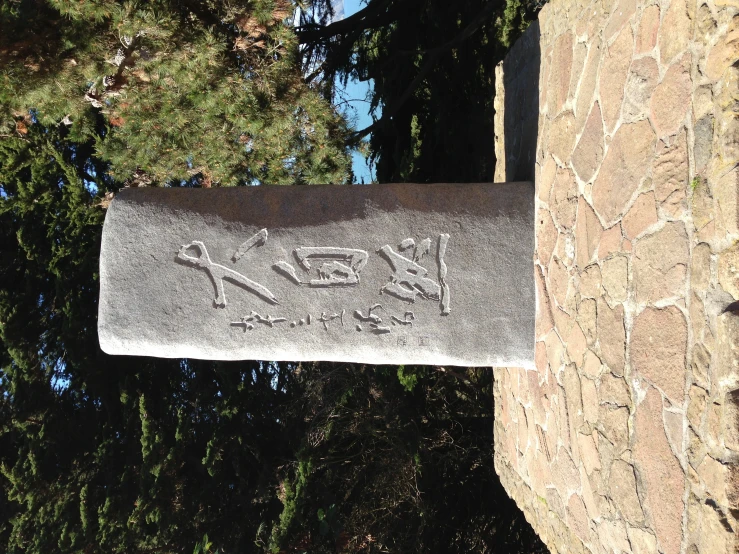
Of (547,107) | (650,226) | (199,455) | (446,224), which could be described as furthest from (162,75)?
(199,455)

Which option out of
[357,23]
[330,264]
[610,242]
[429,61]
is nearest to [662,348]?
[610,242]

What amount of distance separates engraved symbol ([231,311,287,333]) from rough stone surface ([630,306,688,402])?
1.62 m

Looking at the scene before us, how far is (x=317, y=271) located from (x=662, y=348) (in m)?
1.60

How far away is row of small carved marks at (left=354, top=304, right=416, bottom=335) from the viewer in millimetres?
3207

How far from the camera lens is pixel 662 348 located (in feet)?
7.05

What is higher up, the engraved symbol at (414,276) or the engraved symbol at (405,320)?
the engraved symbol at (414,276)

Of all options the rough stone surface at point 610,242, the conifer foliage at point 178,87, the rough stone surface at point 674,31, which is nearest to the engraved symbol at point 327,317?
the rough stone surface at point 610,242

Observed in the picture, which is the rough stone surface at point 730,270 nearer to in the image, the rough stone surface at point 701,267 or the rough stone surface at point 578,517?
the rough stone surface at point 701,267

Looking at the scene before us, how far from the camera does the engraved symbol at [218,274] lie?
3.14 metres

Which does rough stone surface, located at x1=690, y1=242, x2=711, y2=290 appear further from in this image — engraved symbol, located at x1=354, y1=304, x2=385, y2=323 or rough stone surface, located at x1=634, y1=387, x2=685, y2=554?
engraved symbol, located at x1=354, y1=304, x2=385, y2=323

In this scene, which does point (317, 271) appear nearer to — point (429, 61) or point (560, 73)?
point (560, 73)

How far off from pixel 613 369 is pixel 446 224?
3.38 feet

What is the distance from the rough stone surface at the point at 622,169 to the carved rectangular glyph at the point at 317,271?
655 mm

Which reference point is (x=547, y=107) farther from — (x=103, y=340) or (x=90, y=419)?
(x=90, y=419)
